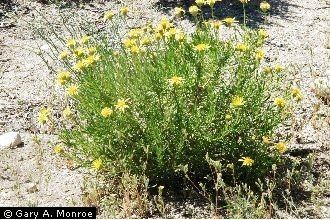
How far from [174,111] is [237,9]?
4131 millimetres

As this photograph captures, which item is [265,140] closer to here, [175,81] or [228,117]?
[228,117]

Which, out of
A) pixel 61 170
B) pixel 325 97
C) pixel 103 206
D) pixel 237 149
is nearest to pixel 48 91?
pixel 61 170

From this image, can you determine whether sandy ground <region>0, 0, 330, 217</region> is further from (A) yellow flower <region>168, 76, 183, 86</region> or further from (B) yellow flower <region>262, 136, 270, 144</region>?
(A) yellow flower <region>168, 76, 183, 86</region>

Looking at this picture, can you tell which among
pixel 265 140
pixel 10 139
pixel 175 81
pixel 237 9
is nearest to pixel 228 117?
pixel 265 140

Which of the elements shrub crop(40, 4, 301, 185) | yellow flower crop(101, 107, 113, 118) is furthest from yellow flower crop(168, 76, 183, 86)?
yellow flower crop(101, 107, 113, 118)

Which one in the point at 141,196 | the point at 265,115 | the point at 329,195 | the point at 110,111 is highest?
the point at 110,111

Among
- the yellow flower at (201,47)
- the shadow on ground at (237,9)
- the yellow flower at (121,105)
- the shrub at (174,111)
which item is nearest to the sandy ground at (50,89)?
the shadow on ground at (237,9)

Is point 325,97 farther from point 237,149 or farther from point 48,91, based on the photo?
point 48,91

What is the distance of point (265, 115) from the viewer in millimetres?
3664

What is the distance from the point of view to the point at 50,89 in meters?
5.37

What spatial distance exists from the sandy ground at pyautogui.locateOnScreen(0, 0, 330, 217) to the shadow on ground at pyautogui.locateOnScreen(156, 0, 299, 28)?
0.13 feet

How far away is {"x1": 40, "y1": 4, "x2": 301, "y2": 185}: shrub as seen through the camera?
3.46m

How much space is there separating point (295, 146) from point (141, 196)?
1.58 metres

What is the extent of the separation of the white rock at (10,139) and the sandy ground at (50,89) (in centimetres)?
6
